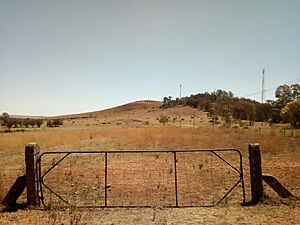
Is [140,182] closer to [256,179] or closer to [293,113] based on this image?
[256,179]

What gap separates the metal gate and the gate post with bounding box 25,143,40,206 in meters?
0.18

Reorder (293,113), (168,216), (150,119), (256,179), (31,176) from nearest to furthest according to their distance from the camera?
(168,216) < (31,176) < (256,179) < (293,113) < (150,119)

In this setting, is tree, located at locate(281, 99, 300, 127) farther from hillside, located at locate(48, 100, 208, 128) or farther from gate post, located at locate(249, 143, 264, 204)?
gate post, located at locate(249, 143, 264, 204)

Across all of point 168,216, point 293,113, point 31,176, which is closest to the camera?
point 168,216

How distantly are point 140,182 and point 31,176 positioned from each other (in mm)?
5085

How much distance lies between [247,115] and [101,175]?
72.3m

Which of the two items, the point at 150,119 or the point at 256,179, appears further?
the point at 150,119

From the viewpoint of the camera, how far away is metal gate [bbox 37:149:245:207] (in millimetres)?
11031

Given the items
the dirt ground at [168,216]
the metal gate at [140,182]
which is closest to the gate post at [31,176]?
the metal gate at [140,182]

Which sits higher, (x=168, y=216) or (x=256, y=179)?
(x=256, y=179)

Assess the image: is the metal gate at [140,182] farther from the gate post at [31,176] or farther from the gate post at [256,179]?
the gate post at [256,179]

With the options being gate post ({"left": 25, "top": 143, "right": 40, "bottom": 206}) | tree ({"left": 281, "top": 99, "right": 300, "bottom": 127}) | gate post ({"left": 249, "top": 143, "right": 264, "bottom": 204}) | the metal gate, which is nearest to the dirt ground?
gate post ({"left": 249, "top": 143, "right": 264, "bottom": 204})

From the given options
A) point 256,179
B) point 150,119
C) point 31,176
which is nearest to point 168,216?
point 256,179

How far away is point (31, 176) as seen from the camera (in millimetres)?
10383
